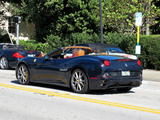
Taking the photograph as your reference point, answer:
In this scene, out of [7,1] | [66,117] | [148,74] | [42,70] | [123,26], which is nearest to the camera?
[66,117]

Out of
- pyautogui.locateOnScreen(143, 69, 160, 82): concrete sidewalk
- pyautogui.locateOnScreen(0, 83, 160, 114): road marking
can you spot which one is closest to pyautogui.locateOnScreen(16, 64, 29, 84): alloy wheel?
pyautogui.locateOnScreen(0, 83, 160, 114): road marking

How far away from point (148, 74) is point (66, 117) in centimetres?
993

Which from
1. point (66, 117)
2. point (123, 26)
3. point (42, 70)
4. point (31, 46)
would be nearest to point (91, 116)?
point (66, 117)

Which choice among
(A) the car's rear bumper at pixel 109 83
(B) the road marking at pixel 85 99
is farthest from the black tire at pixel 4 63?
(A) the car's rear bumper at pixel 109 83

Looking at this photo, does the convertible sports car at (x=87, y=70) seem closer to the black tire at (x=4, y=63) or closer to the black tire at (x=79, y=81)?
the black tire at (x=79, y=81)

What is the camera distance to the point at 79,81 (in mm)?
9555

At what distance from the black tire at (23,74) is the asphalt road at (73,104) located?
21.6 inches

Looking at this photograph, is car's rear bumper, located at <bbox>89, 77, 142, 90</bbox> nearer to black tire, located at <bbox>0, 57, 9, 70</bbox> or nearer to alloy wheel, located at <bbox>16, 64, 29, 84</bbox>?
alloy wheel, located at <bbox>16, 64, 29, 84</bbox>

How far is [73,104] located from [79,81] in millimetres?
1432

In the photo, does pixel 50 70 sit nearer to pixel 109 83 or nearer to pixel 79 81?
pixel 79 81

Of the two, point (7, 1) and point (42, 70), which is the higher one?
point (7, 1)

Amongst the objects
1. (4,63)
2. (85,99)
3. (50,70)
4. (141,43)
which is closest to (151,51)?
(141,43)

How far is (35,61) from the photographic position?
11.2 meters

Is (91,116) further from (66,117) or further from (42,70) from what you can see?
(42,70)
